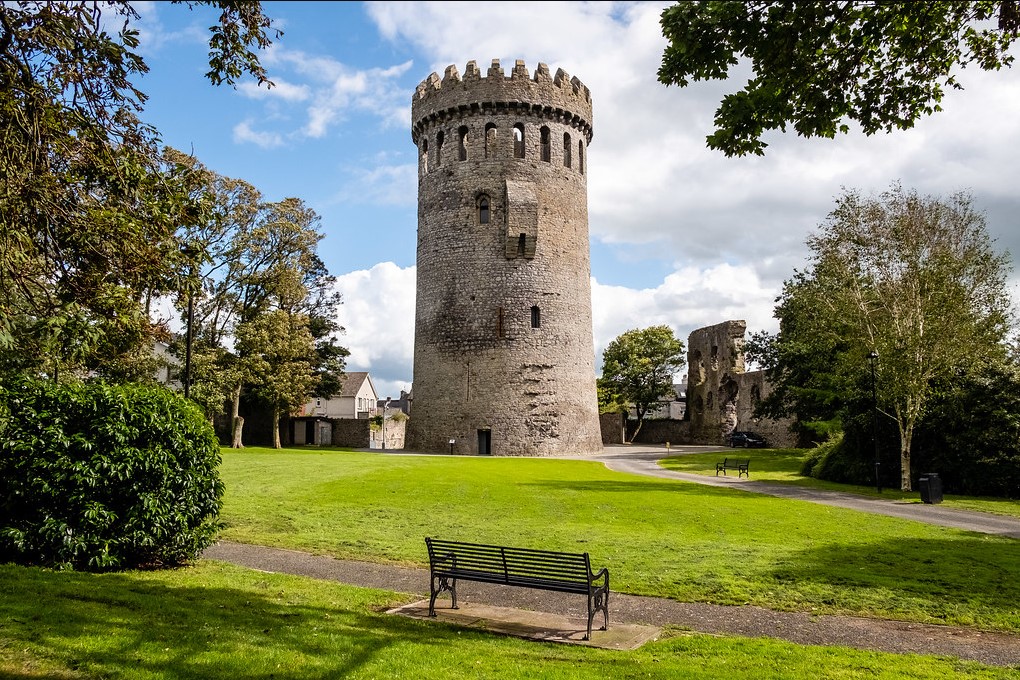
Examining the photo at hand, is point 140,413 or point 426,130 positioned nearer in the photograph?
point 140,413

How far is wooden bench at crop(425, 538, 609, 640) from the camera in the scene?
8.39 m

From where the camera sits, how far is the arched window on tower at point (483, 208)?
38500mm

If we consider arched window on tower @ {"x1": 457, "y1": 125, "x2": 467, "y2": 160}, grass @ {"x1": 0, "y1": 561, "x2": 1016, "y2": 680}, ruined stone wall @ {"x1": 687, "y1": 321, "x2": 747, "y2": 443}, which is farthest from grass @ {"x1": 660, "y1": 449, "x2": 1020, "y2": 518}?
arched window on tower @ {"x1": 457, "y1": 125, "x2": 467, "y2": 160}

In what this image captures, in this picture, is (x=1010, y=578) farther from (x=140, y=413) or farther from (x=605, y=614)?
(x=140, y=413)

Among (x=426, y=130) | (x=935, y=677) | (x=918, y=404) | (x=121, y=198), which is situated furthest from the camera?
(x=426, y=130)

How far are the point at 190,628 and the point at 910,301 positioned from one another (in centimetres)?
2482

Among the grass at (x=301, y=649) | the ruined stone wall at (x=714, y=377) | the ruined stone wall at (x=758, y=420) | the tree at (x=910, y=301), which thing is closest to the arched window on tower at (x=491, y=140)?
the tree at (x=910, y=301)

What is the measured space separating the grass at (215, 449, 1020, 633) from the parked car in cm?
3037

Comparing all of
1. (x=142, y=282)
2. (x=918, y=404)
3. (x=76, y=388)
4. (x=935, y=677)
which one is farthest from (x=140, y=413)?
(x=918, y=404)

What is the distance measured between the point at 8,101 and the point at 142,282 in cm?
259

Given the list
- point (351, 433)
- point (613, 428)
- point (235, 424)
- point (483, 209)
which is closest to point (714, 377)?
point (613, 428)

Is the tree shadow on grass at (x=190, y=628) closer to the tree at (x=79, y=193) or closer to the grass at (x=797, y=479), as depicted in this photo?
the tree at (x=79, y=193)

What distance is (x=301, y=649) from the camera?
6996 millimetres

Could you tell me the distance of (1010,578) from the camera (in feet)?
35.9
